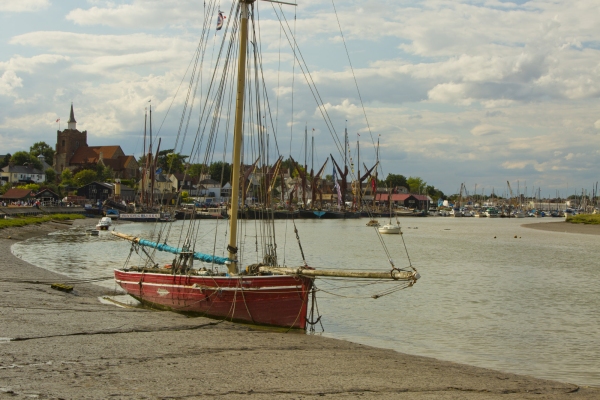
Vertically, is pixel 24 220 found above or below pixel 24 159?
below

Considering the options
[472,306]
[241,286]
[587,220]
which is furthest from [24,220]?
[587,220]

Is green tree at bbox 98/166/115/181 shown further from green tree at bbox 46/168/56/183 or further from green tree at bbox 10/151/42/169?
green tree at bbox 10/151/42/169

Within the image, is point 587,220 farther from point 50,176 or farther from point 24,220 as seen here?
point 50,176

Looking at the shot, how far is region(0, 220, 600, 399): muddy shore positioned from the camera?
12.0m

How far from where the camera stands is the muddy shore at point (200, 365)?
39.4 feet

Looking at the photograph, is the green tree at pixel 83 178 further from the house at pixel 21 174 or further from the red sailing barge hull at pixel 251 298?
the red sailing barge hull at pixel 251 298

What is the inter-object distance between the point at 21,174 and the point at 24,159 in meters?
12.4

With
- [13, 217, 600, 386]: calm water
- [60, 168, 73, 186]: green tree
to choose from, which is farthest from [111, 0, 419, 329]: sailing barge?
[60, 168, 73, 186]: green tree

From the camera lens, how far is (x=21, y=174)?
169000 millimetres

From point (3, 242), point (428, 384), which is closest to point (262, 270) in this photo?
point (428, 384)

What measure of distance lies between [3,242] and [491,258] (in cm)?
4227

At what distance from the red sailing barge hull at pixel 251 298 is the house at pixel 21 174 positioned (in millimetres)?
159812

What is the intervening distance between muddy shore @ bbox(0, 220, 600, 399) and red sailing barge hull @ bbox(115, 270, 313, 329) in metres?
0.78

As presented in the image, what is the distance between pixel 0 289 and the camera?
80.3 feet
